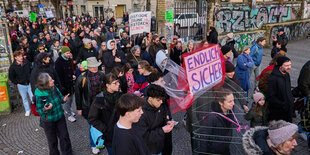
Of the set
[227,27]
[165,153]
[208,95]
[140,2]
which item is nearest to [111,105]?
[165,153]

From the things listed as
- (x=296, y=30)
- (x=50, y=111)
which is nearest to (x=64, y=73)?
(x=50, y=111)

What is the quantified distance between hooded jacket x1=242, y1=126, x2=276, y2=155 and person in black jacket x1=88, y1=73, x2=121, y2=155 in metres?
1.80

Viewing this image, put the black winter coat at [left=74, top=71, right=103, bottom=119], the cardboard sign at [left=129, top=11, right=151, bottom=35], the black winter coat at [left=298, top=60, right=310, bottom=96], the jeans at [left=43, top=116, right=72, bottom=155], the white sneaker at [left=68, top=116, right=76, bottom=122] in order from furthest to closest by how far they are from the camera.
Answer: the cardboard sign at [left=129, top=11, right=151, bottom=35] → the white sneaker at [left=68, top=116, right=76, bottom=122] → the black winter coat at [left=74, top=71, right=103, bottom=119] → the black winter coat at [left=298, top=60, right=310, bottom=96] → the jeans at [left=43, top=116, right=72, bottom=155]

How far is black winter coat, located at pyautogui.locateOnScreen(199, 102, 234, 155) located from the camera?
2.73m

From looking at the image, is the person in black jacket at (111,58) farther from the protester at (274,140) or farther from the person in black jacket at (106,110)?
the protester at (274,140)

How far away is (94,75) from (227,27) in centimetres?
1039

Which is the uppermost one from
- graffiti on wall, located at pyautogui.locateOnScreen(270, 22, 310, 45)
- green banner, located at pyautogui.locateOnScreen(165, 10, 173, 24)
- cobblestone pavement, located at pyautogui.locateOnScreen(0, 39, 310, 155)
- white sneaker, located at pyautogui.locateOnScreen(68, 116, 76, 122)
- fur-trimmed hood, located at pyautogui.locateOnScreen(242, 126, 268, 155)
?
green banner, located at pyautogui.locateOnScreen(165, 10, 173, 24)

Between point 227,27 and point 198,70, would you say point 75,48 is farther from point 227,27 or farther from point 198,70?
point 227,27

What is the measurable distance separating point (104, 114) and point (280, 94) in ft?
10.0

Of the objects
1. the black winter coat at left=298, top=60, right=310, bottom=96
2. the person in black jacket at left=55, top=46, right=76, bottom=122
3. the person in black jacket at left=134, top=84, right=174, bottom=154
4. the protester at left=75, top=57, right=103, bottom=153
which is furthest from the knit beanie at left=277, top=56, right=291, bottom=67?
the person in black jacket at left=55, top=46, right=76, bottom=122

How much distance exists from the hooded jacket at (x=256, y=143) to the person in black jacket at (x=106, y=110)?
1805mm

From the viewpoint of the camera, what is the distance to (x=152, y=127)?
3.02 m

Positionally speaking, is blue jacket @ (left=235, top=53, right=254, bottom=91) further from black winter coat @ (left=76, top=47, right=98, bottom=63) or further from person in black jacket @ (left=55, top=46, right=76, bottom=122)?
black winter coat @ (left=76, top=47, right=98, bottom=63)

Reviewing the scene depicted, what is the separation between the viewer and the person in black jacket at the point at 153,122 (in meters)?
2.91
